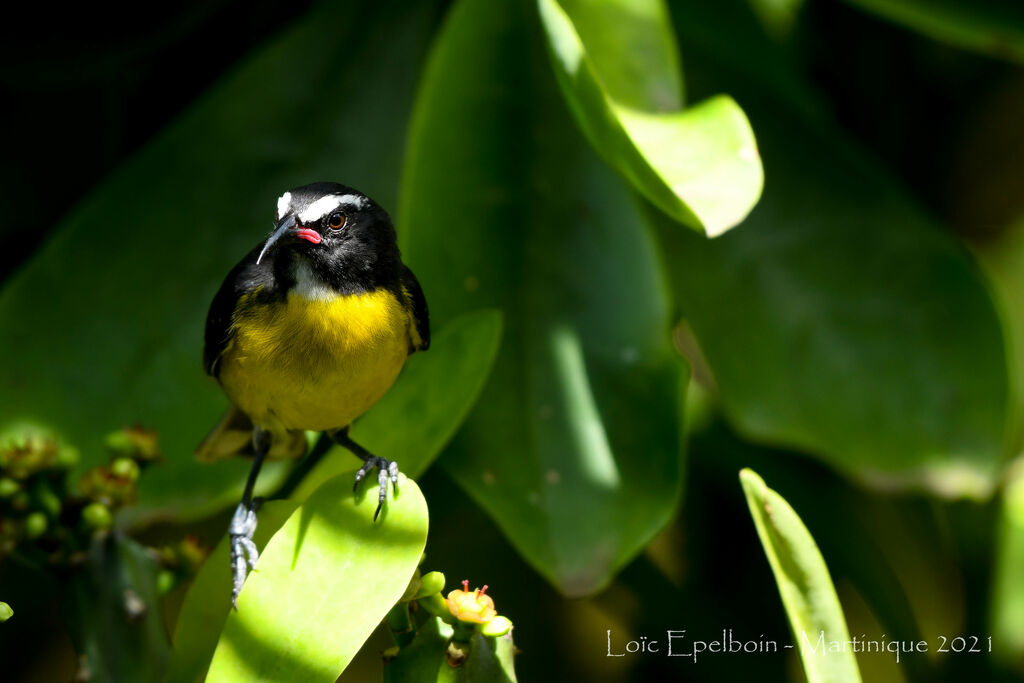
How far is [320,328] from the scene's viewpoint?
83cm

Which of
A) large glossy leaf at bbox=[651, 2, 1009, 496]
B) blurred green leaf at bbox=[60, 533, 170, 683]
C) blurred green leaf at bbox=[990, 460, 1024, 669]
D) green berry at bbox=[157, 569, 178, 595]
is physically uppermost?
blurred green leaf at bbox=[60, 533, 170, 683]

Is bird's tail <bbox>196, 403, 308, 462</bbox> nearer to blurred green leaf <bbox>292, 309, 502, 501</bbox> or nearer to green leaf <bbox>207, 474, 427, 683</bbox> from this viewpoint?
blurred green leaf <bbox>292, 309, 502, 501</bbox>

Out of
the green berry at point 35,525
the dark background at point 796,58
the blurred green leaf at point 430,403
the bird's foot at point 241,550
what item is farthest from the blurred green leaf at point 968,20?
the green berry at point 35,525

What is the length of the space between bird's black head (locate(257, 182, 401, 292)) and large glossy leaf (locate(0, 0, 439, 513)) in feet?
1.28

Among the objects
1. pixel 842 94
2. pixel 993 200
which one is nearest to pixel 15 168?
pixel 842 94

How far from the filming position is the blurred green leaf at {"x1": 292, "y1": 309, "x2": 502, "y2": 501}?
84 centimetres

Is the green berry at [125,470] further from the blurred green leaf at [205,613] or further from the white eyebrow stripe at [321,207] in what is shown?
the white eyebrow stripe at [321,207]

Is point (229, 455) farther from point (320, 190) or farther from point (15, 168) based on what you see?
point (15, 168)

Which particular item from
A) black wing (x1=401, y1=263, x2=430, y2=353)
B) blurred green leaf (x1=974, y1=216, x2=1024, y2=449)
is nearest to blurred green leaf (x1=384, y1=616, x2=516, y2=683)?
black wing (x1=401, y1=263, x2=430, y2=353)

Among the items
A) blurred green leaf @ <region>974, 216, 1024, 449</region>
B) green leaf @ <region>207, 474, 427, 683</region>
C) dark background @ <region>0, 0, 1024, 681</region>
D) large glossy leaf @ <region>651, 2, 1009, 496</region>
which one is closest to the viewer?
green leaf @ <region>207, 474, 427, 683</region>

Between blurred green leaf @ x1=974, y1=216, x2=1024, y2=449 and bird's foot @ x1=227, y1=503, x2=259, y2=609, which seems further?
blurred green leaf @ x1=974, y1=216, x2=1024, y2=449

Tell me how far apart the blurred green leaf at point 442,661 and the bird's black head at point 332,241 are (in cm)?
27

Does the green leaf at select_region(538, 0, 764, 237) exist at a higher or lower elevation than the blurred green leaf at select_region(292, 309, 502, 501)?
higher

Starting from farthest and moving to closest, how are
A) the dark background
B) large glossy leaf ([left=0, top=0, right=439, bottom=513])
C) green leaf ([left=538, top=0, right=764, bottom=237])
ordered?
1. the dark background
2. large glossy leaf ([left=0, top=0, right=439, bottom=513])
3. green leaf ([left=538, top=0, right=764, bottom=237])
